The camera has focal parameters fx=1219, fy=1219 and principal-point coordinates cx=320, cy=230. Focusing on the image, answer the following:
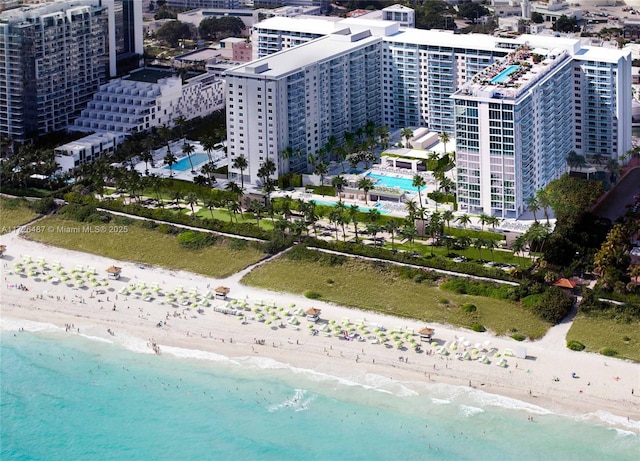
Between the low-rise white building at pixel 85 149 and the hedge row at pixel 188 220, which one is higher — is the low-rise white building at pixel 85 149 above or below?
above

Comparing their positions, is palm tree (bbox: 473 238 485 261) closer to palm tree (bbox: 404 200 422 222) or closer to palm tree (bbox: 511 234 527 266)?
palm tree (bbox: 511 234 527 266)

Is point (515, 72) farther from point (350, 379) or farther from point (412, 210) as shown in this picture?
point (350, 379)

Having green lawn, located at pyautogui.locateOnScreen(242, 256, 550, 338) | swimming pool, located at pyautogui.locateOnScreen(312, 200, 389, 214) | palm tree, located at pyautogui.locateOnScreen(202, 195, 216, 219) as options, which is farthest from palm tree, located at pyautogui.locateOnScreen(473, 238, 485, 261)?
palm tree, located at pyautogui.locateOnScreen(202, 195, 216, 219)

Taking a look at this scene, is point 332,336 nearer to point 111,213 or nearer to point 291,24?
point 111,213

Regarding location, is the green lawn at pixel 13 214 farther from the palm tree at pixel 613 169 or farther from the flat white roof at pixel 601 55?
the flat white roof at pixel 601 55

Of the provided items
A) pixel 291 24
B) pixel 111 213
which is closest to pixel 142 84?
pixel 291 24

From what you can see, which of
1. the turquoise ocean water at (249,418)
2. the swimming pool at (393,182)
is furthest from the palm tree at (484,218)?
the turquoise ocean water at (249,418)
